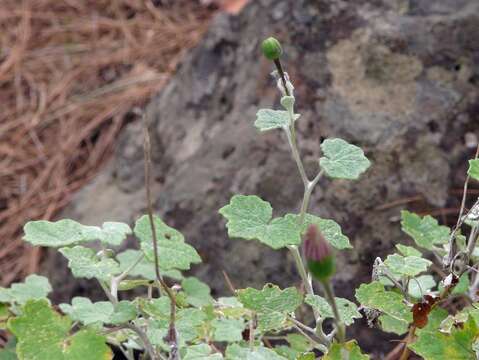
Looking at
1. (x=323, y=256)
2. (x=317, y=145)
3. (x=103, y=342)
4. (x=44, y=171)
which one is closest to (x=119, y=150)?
(x=44, y=171)

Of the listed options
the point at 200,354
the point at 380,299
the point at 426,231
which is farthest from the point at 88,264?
the point at 426,231

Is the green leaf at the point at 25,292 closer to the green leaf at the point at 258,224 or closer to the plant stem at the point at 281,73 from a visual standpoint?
the green leaf at the point at 258,224

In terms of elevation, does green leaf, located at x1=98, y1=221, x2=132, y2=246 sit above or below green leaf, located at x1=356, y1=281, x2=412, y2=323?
above

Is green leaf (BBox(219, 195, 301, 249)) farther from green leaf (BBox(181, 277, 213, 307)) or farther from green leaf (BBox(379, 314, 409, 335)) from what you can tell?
green leaf (BBox(181, 277, 213, 307))

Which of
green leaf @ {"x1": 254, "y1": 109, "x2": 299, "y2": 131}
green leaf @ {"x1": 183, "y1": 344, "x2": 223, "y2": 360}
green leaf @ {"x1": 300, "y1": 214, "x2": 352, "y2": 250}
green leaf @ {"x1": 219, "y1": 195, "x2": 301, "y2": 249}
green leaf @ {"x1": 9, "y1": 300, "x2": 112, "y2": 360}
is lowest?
green leaf @ {"x1": 183, "y1": 344, "x2": 223, "y2": 360}

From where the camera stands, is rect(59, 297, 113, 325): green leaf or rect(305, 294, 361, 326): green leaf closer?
rect(305, 294, 361, 326): green leaf

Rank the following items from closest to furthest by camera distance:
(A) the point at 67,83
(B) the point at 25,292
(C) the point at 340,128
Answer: (B) the point at 25,292, (C) the point at 340,128, (A) the point at 67,83

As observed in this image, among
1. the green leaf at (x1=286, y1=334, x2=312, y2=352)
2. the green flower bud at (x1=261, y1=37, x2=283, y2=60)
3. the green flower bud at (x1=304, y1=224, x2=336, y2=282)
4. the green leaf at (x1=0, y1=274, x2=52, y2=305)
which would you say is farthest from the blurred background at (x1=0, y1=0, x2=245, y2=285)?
the green flower bud at (x1=304, y1=224, x2=336, y2=282)

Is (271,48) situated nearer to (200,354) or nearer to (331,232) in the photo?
(331,232)

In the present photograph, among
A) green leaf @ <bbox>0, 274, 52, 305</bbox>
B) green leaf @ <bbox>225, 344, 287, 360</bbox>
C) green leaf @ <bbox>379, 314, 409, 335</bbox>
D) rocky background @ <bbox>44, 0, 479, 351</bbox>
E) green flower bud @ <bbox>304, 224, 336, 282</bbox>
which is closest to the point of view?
green flower bud @ <bbox>304, 224, 336, 282</bbox>
